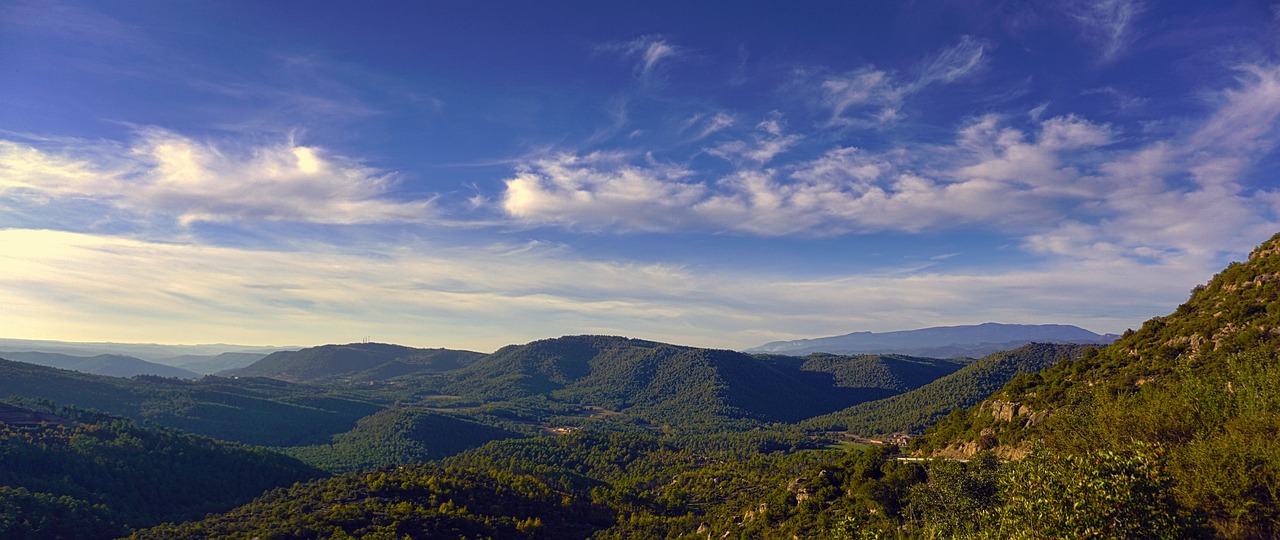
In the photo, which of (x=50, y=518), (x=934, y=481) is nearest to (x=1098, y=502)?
(x=934, y=481)

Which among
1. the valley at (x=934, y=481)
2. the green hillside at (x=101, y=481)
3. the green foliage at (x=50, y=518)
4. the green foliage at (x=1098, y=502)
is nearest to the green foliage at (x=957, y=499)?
the valley at (x=934, y=481)

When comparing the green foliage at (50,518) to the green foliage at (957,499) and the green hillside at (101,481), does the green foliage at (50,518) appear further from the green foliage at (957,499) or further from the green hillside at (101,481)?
the green foliage at (957,499)

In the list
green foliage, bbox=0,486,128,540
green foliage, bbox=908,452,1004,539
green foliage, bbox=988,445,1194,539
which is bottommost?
green foliage, bbox=0,486,128,540

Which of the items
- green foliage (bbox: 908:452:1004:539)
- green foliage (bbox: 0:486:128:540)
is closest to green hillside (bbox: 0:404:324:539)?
green foliage (bbox: 0:486:128:540)

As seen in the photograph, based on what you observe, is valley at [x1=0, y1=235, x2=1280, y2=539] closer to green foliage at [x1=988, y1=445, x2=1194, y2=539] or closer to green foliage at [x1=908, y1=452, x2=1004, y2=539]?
green foliage at [x1=988, y1=445, x2=1194, y2=539]

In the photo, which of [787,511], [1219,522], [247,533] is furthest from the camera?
[247,533]

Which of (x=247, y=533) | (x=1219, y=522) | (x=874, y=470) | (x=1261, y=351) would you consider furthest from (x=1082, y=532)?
(x=247, y=533)

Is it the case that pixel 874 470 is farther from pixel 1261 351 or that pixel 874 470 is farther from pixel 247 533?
pixel 247 533
